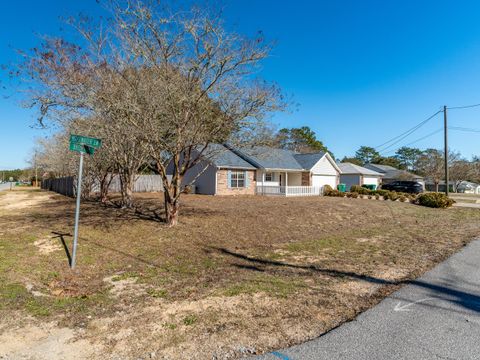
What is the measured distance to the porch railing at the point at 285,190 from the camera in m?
24.9

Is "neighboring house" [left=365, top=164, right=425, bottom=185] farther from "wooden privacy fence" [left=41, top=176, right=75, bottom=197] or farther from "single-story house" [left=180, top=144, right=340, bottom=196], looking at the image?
"wooden privacy fence" [left=41, top=176, right=75, bottom=197]

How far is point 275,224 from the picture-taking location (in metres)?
10.9

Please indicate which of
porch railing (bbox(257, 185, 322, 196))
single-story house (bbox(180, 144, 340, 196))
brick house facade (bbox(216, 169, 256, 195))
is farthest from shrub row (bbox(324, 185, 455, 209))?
brick house facade (bbox(216, 169, 256, 195))

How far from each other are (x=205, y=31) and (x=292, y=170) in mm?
20294

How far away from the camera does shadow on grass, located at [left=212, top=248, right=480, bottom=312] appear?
14.5 feet

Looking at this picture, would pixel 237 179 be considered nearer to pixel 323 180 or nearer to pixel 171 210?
pixel 323 180

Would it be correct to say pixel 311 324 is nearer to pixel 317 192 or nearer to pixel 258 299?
pixel 258 299

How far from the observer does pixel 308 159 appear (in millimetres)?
30203

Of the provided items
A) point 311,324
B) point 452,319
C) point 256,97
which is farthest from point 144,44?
point 452,319

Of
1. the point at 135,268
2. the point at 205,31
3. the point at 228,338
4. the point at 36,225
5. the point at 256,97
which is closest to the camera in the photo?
the point at 228,338

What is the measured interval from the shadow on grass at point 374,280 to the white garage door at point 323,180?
75.3 feet

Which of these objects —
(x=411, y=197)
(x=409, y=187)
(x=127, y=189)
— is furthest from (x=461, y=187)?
(x=127, y=189)

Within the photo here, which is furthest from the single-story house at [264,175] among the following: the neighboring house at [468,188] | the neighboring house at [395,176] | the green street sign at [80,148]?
the neighboring house at [468,188]

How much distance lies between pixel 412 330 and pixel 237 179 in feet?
70.3
